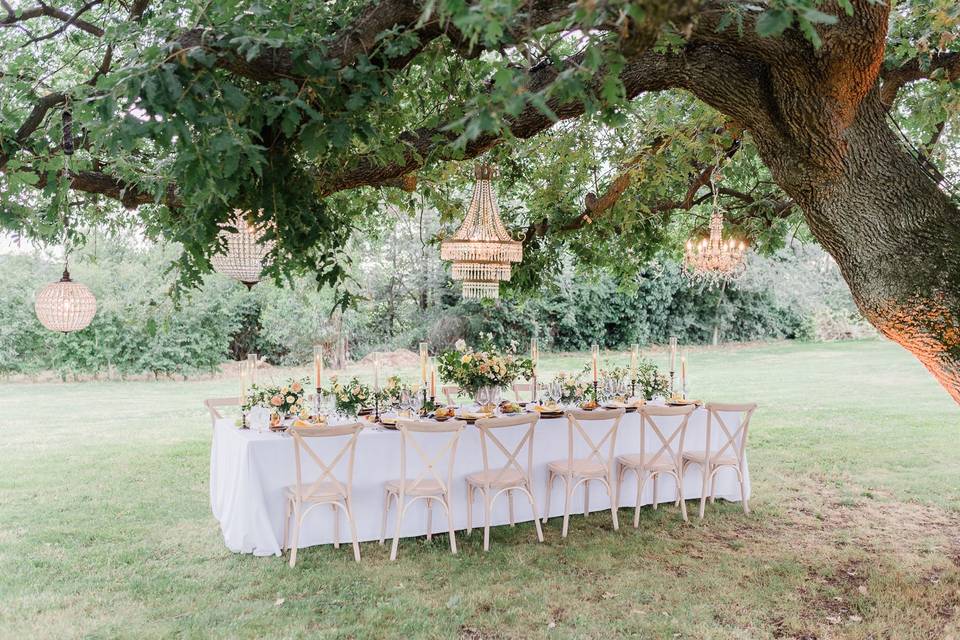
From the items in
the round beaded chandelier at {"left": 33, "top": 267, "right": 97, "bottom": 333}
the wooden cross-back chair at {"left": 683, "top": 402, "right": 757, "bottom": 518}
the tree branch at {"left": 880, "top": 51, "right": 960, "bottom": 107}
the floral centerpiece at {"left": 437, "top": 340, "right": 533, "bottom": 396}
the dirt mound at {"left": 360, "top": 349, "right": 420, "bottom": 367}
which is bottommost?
→ the wooden cross-back chair at {"left": 683, "top": 402, "right": 757, "bottom": 518}

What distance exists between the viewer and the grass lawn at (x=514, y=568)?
371 centimetres

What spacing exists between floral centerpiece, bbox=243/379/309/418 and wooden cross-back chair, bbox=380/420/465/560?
814 millimetres

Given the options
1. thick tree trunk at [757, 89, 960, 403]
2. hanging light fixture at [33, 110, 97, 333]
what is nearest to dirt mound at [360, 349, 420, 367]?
hanging light fixture at [33, 110, 97, 333]

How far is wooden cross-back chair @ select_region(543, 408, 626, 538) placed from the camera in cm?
508

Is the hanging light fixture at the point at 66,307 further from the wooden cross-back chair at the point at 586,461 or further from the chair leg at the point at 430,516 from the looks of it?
the wooden cross-back chair at the point at 586,461

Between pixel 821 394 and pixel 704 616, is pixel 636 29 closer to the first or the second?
pixel 704 616

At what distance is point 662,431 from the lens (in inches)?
226

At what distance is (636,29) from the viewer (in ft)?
5.43

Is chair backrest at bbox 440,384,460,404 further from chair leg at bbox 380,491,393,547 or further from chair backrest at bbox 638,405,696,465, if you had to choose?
chair backrest at bbox 638,405,696,465

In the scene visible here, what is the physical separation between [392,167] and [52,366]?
466 inches

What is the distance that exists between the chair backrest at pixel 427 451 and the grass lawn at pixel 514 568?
0.46m

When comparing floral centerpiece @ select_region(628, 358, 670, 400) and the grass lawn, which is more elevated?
floral centerpiece @ select_region(628, 358, 670, 400)

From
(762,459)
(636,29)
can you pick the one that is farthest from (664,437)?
(636,29)

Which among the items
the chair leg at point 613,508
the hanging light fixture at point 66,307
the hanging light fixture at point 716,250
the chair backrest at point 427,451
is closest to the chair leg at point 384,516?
the chair backrest at point 427,451
